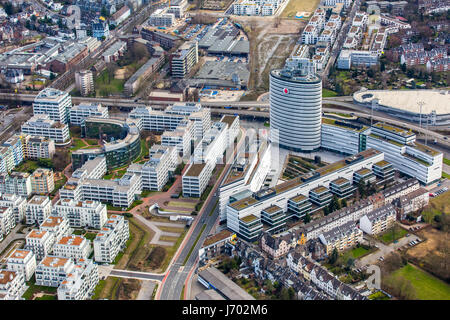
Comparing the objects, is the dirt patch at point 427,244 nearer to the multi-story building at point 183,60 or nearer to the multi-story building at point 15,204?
the multi-story building at point 15,204

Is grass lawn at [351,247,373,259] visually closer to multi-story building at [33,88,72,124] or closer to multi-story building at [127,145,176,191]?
multi-story building at [127,145,176,191]

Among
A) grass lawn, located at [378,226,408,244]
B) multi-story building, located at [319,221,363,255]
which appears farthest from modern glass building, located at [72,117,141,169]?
grass lawn, located at [378,226,408,244]

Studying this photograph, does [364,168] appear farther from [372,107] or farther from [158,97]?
[158,97]

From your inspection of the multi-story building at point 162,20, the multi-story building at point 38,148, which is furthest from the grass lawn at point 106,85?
the multi-story building at point 162,20

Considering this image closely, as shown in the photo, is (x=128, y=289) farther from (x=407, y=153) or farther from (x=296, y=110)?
(x=407, y=153)

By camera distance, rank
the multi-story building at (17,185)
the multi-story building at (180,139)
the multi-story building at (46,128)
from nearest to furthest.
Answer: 1. the multi-story building at (17,185)
2. the multi-story building at (180,139)
3. the multi-story building at (46,128)

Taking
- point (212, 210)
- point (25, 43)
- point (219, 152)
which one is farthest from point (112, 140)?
point (25, 43)
